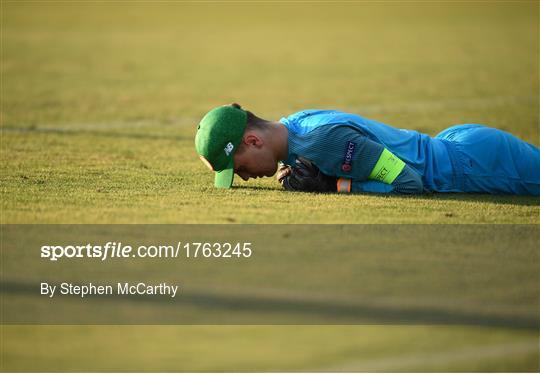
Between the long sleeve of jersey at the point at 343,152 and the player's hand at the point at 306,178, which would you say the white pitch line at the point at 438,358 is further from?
the player's hand at the point at 306,178

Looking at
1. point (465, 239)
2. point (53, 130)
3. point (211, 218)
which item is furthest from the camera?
point (53, 130)

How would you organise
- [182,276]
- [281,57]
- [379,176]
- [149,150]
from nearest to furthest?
[182,276]
[379,176]
[149,150]
[281,57]

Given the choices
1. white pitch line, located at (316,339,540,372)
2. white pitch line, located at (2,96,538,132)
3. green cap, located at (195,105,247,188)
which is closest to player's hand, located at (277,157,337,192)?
green cap, located at (195,105,247,188)

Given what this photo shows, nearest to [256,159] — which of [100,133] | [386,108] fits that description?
[100,133]

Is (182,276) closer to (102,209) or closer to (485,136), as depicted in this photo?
(102,209)

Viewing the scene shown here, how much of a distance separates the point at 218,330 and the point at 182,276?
2.23 feet

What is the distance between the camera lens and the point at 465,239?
562cm

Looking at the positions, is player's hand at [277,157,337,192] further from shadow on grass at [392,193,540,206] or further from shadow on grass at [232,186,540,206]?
shadow on grass at [392,193,540,206]

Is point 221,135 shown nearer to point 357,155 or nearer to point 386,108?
Result: point 357,155

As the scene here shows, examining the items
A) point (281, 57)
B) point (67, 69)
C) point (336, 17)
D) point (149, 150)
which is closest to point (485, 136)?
point (149, 150)

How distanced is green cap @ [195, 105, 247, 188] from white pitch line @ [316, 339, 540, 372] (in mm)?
2441

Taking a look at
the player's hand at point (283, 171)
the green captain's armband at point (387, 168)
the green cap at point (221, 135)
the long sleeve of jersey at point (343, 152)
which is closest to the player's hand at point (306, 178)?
the player's hand at point (283, 171)

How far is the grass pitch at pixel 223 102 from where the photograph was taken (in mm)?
4238

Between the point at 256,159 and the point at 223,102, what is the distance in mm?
7231
